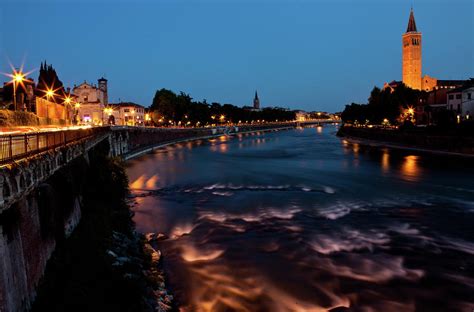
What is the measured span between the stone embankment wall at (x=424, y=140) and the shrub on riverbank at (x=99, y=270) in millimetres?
44990

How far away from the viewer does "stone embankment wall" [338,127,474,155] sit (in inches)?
1955

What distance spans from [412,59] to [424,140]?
368ft

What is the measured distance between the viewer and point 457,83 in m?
133

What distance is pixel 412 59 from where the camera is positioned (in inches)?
6220

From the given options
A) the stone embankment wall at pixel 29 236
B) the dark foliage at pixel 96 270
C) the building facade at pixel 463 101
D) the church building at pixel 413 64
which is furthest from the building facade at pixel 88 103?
the church building at pixel 413 64

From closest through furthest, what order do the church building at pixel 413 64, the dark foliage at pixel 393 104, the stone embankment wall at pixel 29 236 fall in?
the stone embankment wall at pixel 29 236
the dark foliage at pixel 393 104
the church building at pixel 413 64

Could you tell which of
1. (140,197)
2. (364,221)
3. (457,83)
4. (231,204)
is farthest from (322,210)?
(457,83)

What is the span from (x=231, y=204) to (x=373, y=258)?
11.5m

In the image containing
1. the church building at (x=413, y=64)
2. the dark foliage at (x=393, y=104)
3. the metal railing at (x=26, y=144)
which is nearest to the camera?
the metal railing at (x=26, y=144)

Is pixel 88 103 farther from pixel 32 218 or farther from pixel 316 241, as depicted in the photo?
pixel 32 218

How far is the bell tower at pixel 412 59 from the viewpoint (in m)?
154

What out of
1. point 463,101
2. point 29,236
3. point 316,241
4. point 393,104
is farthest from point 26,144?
point 393,104

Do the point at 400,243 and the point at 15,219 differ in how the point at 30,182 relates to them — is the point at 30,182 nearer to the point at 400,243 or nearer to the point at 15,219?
the point at 15,219

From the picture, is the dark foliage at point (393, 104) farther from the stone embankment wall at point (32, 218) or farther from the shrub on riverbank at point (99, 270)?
the stone embankment wall at point (32, 218)
